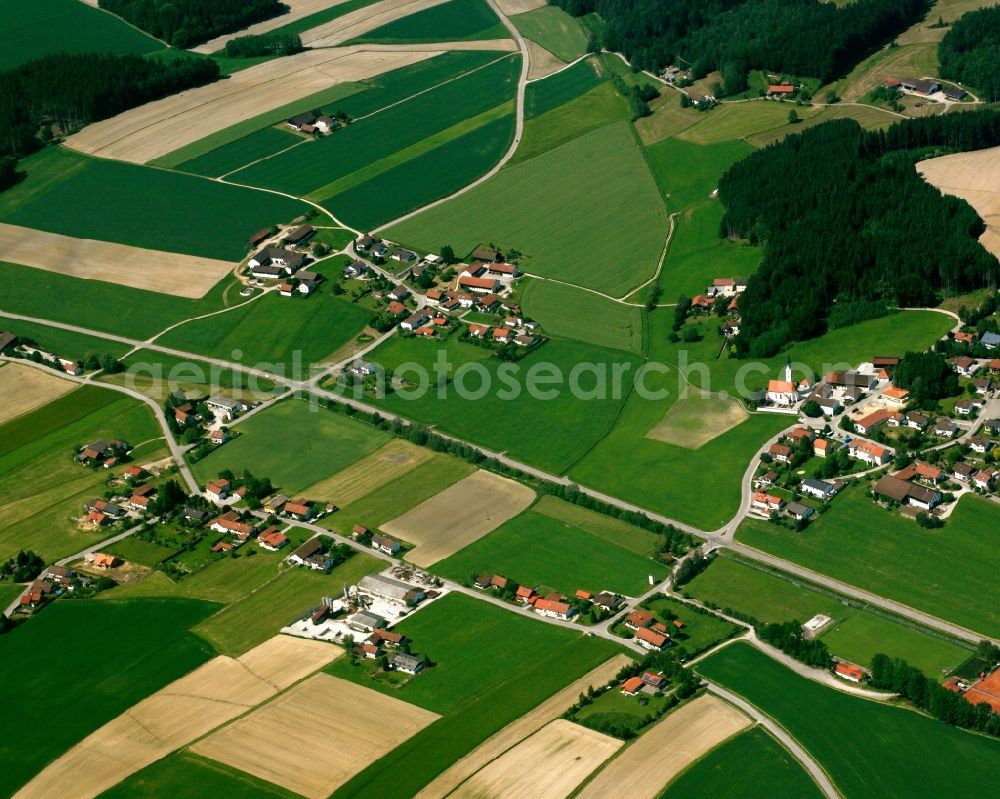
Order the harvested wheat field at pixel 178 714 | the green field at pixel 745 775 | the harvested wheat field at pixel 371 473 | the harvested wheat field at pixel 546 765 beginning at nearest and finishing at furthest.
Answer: the green field at pixel 745 775 → the harvested wheat field at pixel 546 765 → the harvested wheat field at pixel 178 714 → the harvested wheat field at pixel 371 473

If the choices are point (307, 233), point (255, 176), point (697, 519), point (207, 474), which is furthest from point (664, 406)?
point (255, 176)

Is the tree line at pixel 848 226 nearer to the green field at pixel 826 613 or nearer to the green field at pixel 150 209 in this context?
the green field at pixel 826 613

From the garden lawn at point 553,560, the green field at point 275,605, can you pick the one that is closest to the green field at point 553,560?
the garden lawn at point 553,560

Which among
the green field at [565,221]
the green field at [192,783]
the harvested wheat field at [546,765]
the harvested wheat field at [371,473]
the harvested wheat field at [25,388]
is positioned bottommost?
the harvested wheat field at [546,765]

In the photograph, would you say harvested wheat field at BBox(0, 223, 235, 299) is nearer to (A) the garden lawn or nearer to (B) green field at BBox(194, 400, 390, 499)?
(B) green field at BBox(194, 400, 390, 499)

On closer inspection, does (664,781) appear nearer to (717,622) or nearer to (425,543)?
(717,622)

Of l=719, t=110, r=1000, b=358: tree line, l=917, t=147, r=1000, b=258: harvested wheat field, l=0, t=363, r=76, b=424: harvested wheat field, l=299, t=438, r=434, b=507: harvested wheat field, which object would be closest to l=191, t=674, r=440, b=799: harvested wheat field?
l=299, t=438, r=434, b=507: harvested wheat field
